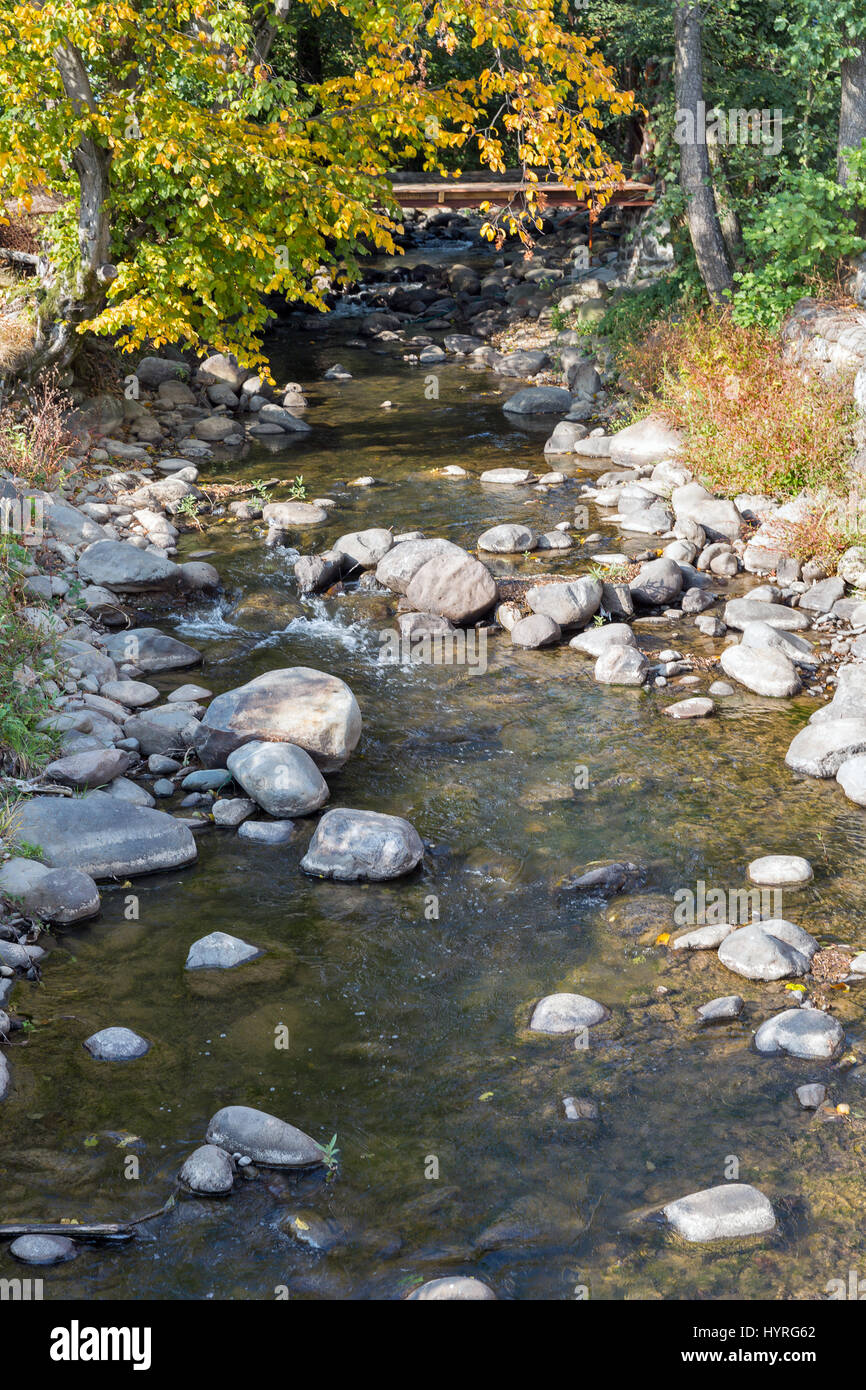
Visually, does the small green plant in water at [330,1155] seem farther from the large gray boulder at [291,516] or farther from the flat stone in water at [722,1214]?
the large gray boulder at [291,516]

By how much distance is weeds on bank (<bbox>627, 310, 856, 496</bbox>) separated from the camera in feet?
36.4

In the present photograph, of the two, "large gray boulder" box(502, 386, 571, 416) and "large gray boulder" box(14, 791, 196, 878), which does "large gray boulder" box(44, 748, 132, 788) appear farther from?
"large gray boulder" box(502, 386, 571, 416)

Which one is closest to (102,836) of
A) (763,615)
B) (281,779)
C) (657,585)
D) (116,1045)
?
(281,779)

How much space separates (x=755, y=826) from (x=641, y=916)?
122cm

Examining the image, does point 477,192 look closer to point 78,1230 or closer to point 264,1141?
point 264,1141

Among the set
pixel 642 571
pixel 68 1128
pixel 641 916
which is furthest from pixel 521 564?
pixel 68 1128

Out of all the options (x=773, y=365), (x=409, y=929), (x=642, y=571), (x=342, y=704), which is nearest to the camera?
(x=409, y=929)

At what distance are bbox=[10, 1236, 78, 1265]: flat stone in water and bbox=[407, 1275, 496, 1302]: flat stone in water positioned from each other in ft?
3.88

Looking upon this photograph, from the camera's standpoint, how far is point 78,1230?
13.3 feet

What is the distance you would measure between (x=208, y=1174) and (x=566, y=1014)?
1721 mm

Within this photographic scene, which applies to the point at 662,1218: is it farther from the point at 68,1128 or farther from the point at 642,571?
the point at 642,571

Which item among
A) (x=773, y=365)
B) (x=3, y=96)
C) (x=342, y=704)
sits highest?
(x=3, y=96)
